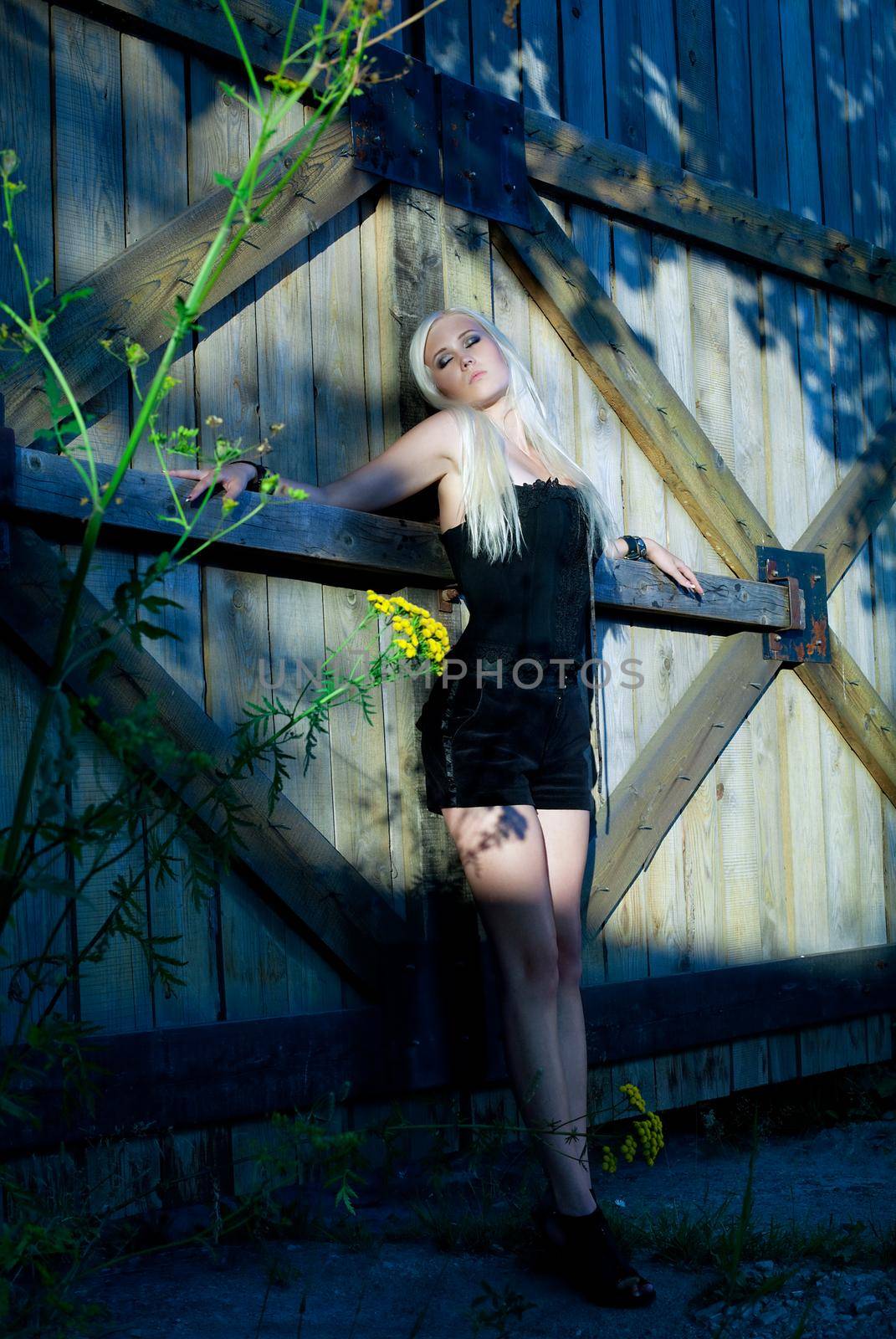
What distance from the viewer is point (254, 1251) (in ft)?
9.43

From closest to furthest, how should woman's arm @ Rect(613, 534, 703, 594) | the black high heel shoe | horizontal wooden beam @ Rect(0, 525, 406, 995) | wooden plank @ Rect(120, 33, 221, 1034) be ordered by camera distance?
the black high heel shoe
horizontal wooden beam @ Rect(0, 525, 406, 995)
wooden plank @ Rect(120, 33, 221, 1034)
woman's arm @ Rect(613, 534, 703, 594)

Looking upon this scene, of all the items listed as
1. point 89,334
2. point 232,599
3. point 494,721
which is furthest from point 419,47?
point 494,721

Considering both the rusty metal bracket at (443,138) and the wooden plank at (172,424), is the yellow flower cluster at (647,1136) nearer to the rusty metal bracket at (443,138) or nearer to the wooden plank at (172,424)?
the wooden plank at (172,424)

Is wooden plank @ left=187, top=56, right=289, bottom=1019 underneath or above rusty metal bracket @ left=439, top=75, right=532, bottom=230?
underneath

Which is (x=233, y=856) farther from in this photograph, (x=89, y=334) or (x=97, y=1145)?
(x=89, y=334)

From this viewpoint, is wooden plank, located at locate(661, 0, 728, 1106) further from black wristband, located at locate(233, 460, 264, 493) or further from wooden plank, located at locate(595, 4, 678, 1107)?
black wristband, located at locate(233, 460, 264, 493)

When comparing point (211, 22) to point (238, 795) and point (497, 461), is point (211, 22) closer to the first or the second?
point (497, 461)

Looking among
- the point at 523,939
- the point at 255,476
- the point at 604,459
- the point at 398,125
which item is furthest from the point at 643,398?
the point at 523,939

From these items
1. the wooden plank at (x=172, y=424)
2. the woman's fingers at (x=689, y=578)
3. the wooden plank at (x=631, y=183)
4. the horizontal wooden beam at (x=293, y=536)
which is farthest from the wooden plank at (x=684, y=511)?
the wooden plank at (x=172, y=424)

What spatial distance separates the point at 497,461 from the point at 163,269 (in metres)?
0.91

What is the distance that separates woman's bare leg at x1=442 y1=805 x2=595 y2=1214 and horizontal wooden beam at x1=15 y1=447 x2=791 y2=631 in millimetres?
741

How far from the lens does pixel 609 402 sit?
434 centimetres

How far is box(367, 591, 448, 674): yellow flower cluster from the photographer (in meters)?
2.45

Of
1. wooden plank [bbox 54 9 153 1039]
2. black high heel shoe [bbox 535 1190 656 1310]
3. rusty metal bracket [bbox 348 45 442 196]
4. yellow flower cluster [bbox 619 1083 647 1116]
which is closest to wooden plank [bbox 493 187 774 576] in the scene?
rusty metal bracket [bbox 348 45 442 196]
